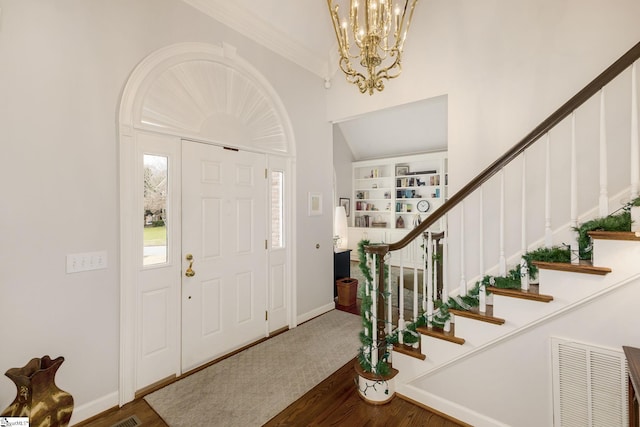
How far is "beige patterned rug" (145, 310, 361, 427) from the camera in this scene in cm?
207

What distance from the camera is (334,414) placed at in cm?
206

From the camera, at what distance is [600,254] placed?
1541mm

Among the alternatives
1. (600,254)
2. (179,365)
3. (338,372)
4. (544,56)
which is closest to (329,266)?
(338,372)

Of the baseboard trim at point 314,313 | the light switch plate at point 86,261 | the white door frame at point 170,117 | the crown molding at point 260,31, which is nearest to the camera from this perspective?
the light switch plate at point 86,261

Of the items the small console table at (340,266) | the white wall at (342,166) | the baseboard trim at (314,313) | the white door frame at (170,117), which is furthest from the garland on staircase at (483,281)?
the white wall at (342,166)

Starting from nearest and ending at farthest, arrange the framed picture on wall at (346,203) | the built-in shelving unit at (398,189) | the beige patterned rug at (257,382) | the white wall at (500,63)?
the beige patterned rug at (257,382) → the white wall at (500,63) → the built-in shelving unit at (398,189) → the framed picture on wall at (346,203)

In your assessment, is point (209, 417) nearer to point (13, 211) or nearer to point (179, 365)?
point (179, 365)

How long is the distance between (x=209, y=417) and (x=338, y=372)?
1.11 meters

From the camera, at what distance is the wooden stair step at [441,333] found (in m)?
1.96

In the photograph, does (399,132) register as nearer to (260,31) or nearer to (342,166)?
(342,166)

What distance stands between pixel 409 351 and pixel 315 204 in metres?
2.16

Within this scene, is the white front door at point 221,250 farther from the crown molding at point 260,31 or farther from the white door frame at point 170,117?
the crown molding at point 260,31

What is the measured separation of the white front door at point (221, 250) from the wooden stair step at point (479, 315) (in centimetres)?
205

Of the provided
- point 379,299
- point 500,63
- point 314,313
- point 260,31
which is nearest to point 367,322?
point 379,299
